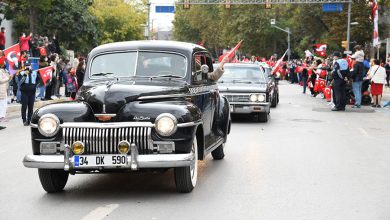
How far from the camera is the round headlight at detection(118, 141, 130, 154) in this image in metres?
7.39

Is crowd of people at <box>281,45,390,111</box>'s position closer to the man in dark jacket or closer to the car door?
the man in dark jacket

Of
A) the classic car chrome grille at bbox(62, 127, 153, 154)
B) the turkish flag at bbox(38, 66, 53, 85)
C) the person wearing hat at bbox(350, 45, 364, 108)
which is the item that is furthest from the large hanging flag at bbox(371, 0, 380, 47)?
the classic car chrome grille at bbox(62, 127, 153, 154)

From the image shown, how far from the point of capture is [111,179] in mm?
9078

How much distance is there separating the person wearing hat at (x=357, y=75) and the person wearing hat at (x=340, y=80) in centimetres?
68

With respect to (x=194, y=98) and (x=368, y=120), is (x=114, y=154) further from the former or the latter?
(x=368, y=120)

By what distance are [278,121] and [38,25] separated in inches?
1251

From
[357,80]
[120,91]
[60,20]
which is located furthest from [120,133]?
[60,20]

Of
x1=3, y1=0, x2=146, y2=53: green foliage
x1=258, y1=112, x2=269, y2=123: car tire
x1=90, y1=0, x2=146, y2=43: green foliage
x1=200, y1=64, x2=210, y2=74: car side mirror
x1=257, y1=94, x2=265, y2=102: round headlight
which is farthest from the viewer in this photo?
x1=90, y1=0, x2=146, y2=43: green foliage

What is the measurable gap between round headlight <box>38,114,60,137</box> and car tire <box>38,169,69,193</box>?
514 millimetres

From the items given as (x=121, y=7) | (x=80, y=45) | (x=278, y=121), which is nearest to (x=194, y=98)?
(x=278, y=121)

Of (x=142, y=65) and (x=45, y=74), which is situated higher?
(x=142, y=65)

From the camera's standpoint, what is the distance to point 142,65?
8.96 metres

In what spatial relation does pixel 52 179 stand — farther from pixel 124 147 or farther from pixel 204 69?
Answer: pixel 204 69

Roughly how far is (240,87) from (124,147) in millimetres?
10461
